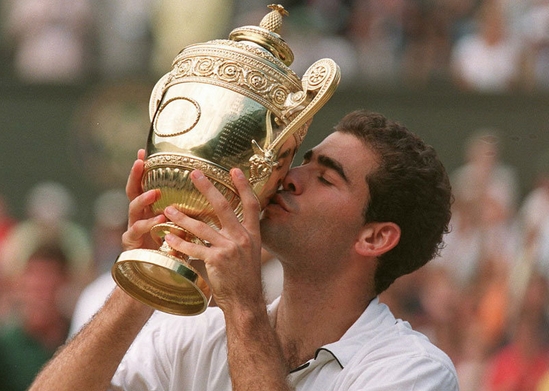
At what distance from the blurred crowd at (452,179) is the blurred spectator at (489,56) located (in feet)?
0.04

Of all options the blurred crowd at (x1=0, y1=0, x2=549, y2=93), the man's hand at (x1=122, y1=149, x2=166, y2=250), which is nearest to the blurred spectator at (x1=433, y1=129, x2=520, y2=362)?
the blurred crowd at (x1=0, y1=0, x2=549, y2=93)

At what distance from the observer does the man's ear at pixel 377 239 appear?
3.88 meters

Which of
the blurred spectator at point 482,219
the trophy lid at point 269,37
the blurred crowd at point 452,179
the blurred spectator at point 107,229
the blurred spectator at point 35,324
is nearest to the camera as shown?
the trophy lid at point 269,37

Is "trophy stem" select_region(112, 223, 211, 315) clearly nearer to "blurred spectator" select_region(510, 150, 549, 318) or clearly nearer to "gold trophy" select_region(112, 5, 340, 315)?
"gold trophy" select_region(112, 5, 340, 315)

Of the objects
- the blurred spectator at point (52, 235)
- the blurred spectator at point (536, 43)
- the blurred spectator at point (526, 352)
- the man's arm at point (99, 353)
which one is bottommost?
the blurred spectator at point (52, 235)

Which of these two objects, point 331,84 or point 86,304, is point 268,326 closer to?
point 331,84

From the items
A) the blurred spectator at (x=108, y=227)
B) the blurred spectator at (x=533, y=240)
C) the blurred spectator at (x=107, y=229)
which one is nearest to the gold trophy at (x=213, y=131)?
the blurred spectator at (x=107, y=229)

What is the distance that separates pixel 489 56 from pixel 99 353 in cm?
733

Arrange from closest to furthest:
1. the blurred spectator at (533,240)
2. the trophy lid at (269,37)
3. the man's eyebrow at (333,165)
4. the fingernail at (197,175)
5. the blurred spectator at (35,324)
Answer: the fingernail at (197,175), the trophy lid at (269,37), the man's eyebrow at (333,165), the blurred spectator at (35,324), the blurred spectator at (533,240)

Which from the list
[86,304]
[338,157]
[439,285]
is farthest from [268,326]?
[439,285]

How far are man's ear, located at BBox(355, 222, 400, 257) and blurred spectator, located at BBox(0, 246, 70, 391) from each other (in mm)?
2956

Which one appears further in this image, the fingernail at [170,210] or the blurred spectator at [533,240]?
the blurred spectator at [533,240]

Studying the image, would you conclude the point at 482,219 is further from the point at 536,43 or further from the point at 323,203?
the point at 323,203

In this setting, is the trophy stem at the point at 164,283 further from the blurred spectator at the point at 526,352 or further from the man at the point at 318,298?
the blurred spectator at the point at 526,352
